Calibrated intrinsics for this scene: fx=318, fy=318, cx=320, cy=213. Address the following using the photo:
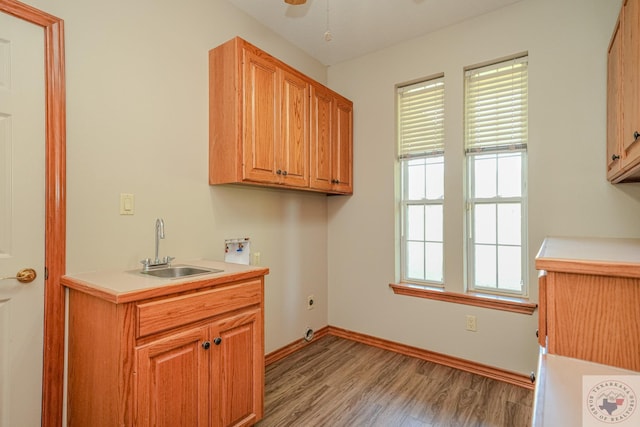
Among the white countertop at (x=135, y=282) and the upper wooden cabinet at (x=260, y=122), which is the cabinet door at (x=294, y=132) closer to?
the upper wooden cabinet at (x=260, y=122)

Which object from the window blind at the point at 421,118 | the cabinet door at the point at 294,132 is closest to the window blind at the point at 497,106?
the window blind at the point at 421,118

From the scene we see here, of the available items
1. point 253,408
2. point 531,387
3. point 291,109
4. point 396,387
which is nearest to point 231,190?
point 291,109

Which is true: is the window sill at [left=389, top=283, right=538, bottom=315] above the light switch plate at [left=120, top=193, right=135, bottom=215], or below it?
below

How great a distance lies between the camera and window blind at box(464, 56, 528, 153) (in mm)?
2428

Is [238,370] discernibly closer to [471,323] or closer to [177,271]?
[177,271]

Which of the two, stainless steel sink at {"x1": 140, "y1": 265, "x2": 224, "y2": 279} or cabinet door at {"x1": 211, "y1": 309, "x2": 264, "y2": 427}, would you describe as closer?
cabinet door at {"x1": 211, "y1": 309, "x2": 264, "y2": 427}

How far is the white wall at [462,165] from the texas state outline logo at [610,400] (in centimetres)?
167

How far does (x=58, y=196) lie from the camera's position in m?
1.55

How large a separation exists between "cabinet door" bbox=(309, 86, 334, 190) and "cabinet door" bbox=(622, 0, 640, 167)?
6.22ft

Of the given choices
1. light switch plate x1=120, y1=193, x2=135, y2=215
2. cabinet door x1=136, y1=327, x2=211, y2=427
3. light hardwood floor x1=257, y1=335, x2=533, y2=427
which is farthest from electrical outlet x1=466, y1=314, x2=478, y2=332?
light switch plate x1=120, y1=193, x2=135, y2=215

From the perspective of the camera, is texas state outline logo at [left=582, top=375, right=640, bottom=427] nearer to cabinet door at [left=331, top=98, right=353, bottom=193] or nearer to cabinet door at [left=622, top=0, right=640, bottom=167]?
cabinet door at [left=622, top=0, right=640, bottom=167]

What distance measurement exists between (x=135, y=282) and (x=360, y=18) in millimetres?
2477

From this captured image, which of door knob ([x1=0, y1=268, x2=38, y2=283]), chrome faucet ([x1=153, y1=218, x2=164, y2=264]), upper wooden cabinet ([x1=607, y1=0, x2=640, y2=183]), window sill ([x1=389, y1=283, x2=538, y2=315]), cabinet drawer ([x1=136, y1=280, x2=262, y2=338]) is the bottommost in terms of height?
window sill ([x1=389, y1=283, x2=538, y2=315])

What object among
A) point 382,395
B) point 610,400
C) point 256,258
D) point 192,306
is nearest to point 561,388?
point 610,400
